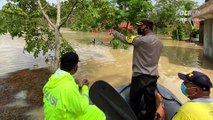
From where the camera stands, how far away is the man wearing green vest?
2.70 meters

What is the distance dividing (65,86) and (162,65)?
38.6 ft

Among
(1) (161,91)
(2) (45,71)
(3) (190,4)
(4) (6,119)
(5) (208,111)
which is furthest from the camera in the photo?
(3) (190,4)

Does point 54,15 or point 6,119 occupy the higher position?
point 54,15

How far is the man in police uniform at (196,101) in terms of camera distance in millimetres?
2553

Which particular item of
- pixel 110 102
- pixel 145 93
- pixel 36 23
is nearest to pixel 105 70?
pixel 36 23

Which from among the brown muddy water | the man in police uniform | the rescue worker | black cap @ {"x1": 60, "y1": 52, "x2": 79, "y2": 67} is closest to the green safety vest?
the man in police uniform

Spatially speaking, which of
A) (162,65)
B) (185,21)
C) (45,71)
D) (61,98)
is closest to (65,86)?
(61,98)

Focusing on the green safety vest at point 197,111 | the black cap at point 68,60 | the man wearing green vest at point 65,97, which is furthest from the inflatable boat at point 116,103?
the black cap at point 68,60

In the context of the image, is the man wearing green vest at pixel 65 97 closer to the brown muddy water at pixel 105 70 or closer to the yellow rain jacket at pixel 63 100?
the yellow rain jacket at pixel 63 100

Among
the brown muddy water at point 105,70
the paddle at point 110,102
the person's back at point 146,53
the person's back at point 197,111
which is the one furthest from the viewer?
the brown muddy water at point 105,70

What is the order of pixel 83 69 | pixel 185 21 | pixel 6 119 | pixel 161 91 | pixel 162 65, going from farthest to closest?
1. pixel 185 21
2. pixel 162 65
3. pixel 83 69
4. pixel 6 119
5. pixel 161 91

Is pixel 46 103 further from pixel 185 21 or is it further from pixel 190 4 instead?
pixel 190 4

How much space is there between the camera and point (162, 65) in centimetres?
1405

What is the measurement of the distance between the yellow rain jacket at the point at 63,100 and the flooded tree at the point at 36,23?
20.4ft
